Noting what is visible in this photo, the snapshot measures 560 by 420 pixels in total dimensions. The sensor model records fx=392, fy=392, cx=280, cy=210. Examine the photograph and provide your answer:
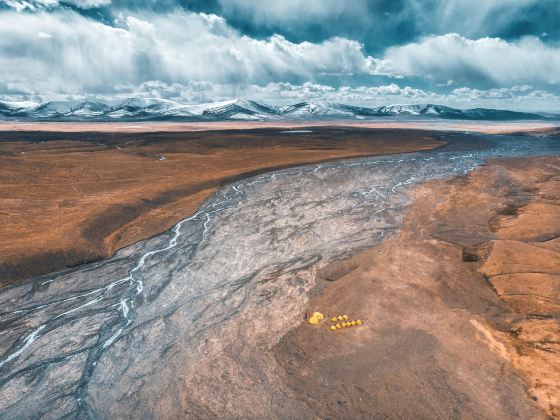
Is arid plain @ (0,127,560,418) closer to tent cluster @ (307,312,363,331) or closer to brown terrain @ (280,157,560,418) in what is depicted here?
brown terrain @ (280,157,560,418)

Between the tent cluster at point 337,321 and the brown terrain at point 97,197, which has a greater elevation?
the tent cluster at point 337,321

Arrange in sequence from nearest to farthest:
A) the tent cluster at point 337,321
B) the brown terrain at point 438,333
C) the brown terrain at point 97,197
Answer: the brown terrain at point 438,333
the tent cluster at point 337,321
the brown terrain at point 97,197

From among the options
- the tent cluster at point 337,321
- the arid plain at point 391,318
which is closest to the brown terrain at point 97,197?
the arid plain at point 391,318

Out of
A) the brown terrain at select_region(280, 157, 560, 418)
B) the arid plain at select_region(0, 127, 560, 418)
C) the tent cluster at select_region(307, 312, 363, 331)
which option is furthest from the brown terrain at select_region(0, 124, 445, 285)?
the brown terrain at select_region(280, 157, 560, 418)

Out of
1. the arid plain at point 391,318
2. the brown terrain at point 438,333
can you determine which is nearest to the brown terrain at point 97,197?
the arid plain at point 391,318

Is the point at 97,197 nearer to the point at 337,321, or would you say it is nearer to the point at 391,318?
the point at 337,321

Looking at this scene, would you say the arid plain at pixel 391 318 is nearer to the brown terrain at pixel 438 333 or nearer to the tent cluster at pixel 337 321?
the brown terrain at pixel 438 333

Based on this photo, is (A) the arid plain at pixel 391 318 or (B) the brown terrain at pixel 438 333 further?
(A) the arid plain at pixel 391 318

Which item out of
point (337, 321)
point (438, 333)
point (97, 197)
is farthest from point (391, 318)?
point (97, 197)

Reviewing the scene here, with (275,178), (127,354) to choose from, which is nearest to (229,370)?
(127,354)

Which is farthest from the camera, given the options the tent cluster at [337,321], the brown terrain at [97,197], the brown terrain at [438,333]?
the brown terrain at [97,197]
